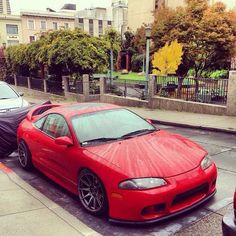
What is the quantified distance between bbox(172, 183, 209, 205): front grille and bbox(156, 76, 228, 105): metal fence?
8.61 meters

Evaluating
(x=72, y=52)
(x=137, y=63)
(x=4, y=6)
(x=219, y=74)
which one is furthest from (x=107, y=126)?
(x=4, y=6)

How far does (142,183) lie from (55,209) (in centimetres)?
145

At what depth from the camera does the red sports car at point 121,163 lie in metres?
3.96

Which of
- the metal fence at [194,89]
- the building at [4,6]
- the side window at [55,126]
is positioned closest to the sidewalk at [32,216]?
the side window at [55,126]

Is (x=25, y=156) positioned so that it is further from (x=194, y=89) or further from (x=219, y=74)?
(x=219, y=74)

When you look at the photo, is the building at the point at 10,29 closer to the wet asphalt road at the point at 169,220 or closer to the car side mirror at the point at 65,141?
the wet asphalt road at the point at 169,220

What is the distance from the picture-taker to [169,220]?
13.7 feet

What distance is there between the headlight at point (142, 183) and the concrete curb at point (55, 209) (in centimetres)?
66

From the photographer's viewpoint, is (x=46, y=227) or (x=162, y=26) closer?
(x=46, y=227)

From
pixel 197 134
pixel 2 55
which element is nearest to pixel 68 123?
pixel 197 134

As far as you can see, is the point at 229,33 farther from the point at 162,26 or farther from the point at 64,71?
the point at 64,71

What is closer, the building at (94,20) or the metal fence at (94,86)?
the metal fence at (94,86)

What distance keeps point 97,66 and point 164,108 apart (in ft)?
25.0

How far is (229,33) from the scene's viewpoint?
16469mm
